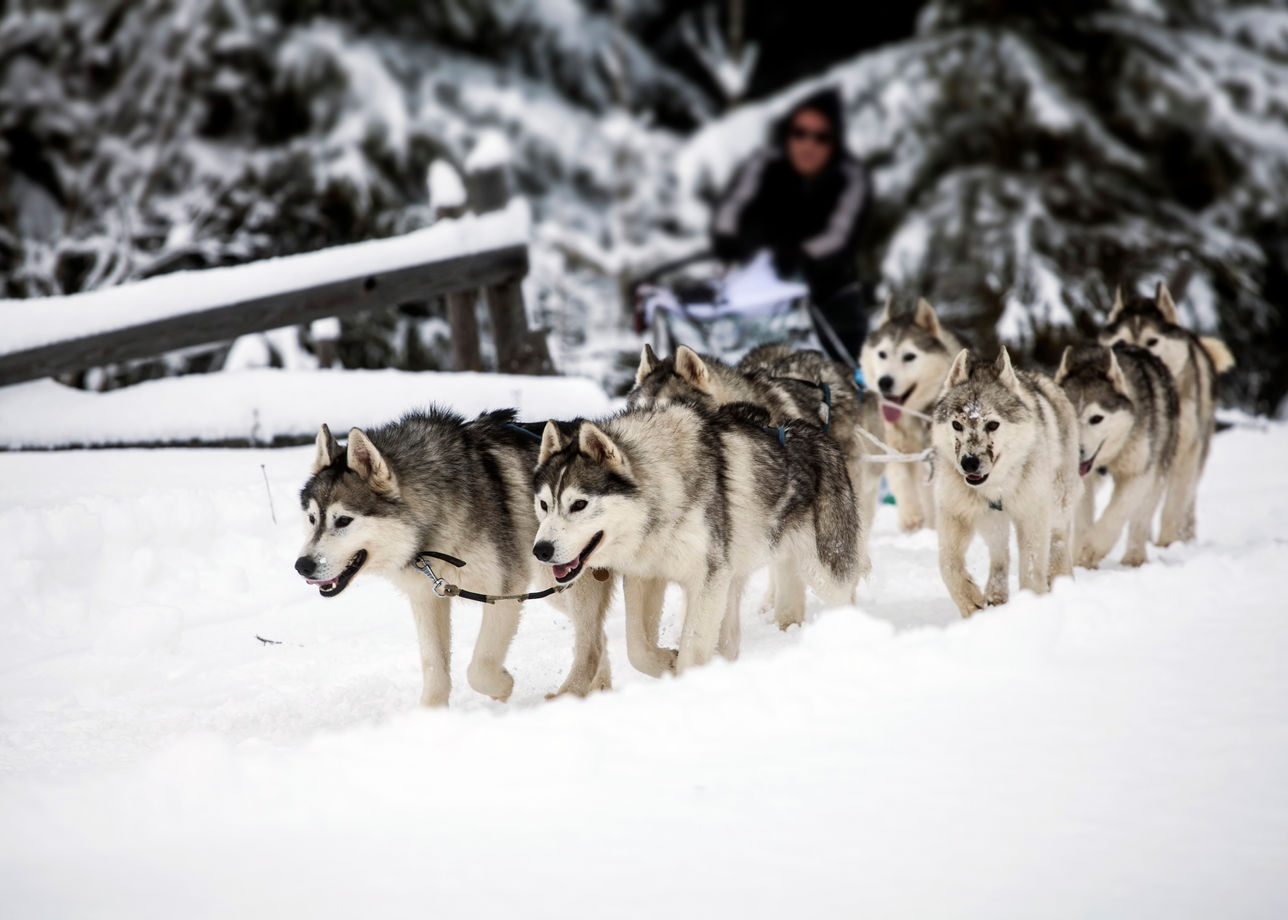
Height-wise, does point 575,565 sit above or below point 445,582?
above

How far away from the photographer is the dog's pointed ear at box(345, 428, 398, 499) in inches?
169

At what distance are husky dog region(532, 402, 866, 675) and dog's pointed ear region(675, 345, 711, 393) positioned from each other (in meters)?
0.45

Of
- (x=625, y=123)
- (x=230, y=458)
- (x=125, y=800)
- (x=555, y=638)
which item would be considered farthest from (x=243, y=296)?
(x=625, y=123)

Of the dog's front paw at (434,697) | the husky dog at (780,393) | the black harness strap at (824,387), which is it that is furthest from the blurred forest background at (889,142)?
the dog's front paw at (434,697)

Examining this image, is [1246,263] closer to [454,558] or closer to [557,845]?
[454,558]

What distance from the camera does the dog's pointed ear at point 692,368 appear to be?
5211mm

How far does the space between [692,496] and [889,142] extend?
10.9m

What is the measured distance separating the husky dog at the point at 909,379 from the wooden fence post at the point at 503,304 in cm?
238

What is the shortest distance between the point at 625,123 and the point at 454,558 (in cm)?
1226

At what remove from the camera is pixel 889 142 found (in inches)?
552

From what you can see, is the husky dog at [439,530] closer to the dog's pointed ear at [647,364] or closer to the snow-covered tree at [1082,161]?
the dog's pointed ear at [647,364]

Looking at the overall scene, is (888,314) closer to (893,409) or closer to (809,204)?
(893,409)

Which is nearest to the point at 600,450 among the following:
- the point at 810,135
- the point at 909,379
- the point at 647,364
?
the point at 647,364

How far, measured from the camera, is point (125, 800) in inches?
116
